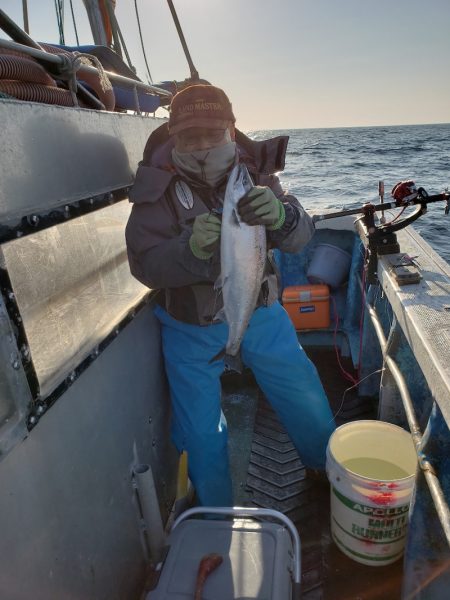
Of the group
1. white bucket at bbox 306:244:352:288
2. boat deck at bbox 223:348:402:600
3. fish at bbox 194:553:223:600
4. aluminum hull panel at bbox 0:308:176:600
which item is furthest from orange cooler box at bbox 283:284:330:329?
fish at bbox 194:553:223:600

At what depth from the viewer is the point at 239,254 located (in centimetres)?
224

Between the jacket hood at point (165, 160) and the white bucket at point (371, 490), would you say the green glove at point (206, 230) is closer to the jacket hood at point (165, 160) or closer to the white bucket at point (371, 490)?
the jacket hood at point (165, 160)

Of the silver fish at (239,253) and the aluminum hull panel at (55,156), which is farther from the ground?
the aluminum hull panel at (55,156)

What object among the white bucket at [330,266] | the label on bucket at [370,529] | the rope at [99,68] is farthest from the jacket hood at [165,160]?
the white bucket at [330,266]

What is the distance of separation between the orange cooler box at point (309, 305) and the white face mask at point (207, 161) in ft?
8.72

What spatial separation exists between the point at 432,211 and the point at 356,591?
1684 cm

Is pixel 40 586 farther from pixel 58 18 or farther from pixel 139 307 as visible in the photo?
pixel 58 18

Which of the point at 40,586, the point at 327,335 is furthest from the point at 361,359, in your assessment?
the point at 40,586

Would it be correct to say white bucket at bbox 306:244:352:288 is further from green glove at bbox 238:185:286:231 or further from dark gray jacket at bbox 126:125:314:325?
green glove at bbox 238:185:286:231

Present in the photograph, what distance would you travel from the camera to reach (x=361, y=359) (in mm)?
4422

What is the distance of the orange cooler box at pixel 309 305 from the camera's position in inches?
204

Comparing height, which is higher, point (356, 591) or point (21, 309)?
point (21, 309)

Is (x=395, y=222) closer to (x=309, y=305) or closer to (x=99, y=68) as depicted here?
(x=309, y=305)

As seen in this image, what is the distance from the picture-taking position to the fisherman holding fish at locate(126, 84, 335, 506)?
2.31 metres
